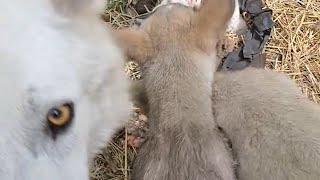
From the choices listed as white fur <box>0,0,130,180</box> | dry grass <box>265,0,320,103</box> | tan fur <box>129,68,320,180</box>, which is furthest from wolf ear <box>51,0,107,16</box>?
dry grass <box>265,0,320,103</box>

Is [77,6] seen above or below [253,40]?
above

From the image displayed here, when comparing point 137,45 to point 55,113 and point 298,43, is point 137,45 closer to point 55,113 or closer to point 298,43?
point 55,113

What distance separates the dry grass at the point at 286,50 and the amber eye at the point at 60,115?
3.46 ft

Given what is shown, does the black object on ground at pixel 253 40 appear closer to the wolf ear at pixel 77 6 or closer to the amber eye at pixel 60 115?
the wolf ear at pixel 77 6

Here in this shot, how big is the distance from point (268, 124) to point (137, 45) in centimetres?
52

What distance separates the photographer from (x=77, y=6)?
1.78 metres

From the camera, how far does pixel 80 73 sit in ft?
5.63

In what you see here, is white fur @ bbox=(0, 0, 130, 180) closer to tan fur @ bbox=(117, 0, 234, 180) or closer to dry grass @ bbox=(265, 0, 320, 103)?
tan fur @ bbox=(117, 0, 234, 180)

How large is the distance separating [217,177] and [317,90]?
34.2 inches

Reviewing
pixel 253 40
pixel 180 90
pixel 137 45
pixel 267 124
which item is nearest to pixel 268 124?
pixel 267 124

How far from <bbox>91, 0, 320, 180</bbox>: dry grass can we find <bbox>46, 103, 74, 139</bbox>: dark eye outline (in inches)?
41.3

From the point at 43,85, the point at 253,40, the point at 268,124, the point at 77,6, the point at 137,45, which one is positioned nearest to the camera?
the point at 43,85

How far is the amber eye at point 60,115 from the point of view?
1.57m

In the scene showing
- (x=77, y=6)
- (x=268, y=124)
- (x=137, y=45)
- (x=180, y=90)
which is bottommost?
(x=268, y=124)
